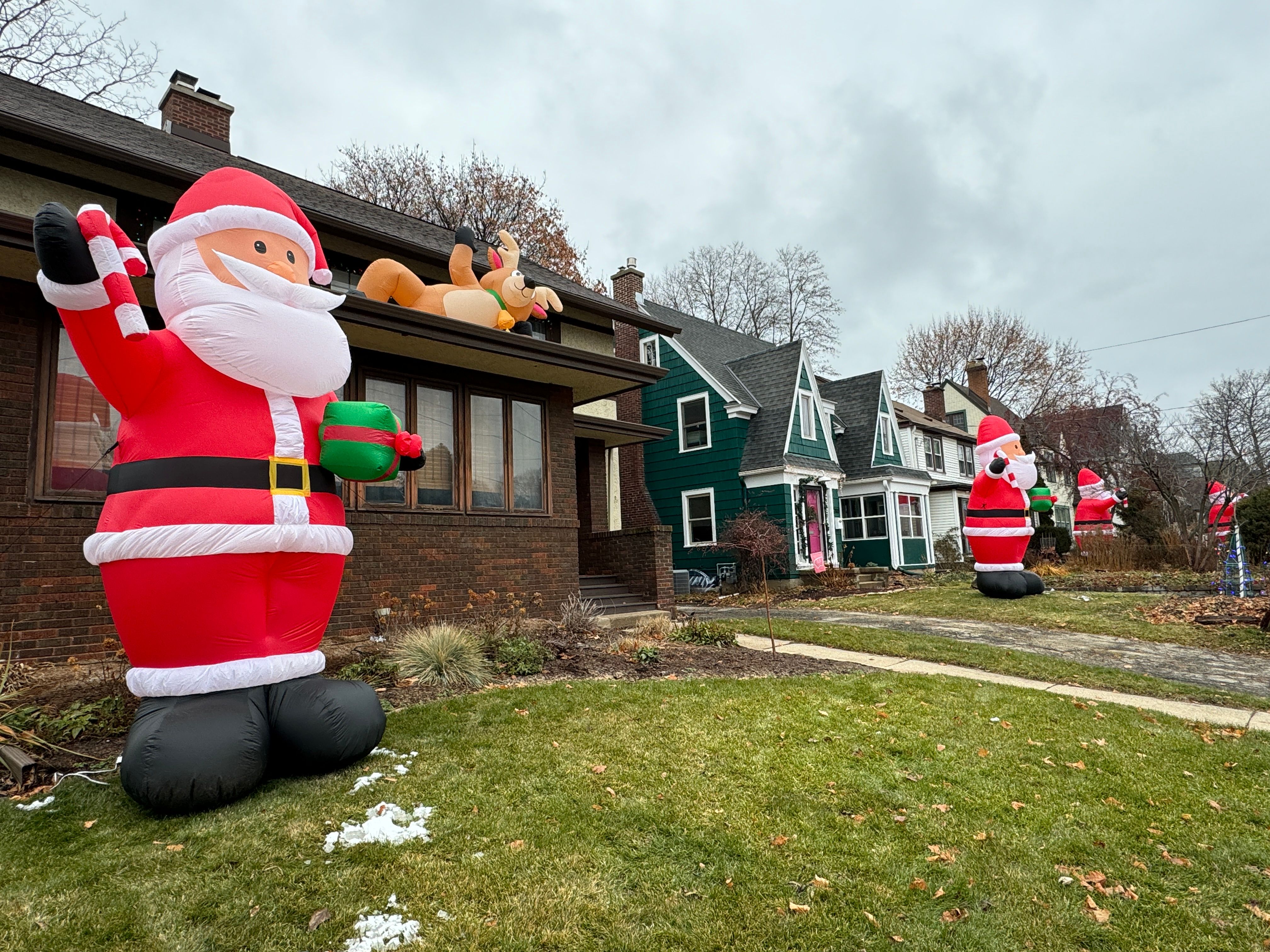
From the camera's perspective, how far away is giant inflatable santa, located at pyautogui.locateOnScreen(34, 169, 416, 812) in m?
3.35

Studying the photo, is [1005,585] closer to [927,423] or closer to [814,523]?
[814,523]

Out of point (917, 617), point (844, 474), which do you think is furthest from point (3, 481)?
point (844, 474)

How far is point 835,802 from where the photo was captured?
3.99 meters

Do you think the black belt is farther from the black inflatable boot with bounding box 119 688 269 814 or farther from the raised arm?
the black inflatable boot with bounding box 119 688 269 814

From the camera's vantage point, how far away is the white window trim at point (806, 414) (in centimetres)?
2020

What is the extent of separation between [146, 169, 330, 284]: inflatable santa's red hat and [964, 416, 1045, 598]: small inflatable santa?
12648 millimetres

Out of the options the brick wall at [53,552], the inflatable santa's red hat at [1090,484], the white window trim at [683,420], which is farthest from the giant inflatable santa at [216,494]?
the inflatable santa's red hat at [1090,484]

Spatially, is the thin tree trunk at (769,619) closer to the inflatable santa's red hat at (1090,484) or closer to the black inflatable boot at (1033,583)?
the black inflatable boot at (1033,583)

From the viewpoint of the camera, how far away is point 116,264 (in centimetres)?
330

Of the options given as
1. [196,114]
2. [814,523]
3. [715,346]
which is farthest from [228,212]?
[715,346]

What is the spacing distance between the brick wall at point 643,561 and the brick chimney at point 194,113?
30.7 ft

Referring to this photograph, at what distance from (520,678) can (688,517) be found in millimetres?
14649

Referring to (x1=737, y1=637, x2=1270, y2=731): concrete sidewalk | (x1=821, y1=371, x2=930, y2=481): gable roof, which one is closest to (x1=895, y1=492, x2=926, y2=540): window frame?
(x1=821, y1=371, x2=930, y2=481): gable roof

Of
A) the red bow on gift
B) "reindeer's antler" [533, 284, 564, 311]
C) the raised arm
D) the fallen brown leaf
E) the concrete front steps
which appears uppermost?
"reindeer's antler" [533, 284, 564, 311]
